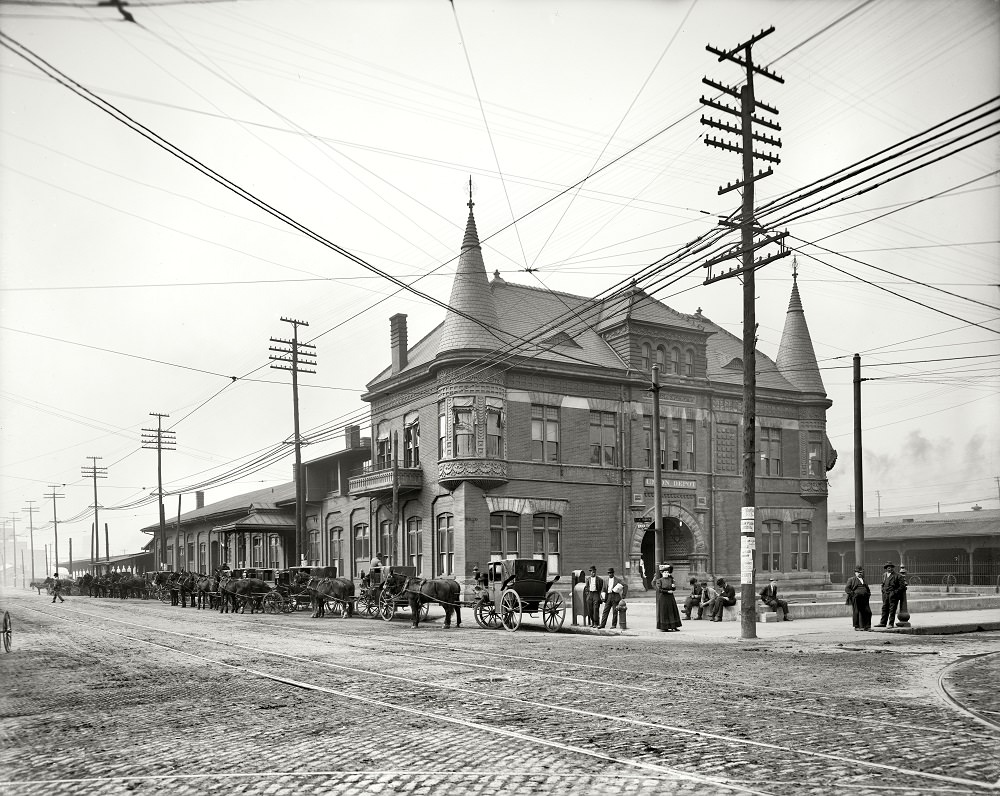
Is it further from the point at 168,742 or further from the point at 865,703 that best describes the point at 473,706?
the point at 865,703

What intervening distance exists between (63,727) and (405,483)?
2891cm

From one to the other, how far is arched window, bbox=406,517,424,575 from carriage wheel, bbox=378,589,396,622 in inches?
396

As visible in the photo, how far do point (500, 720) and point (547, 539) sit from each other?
1111 inches

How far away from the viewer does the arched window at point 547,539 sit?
37.6 meters

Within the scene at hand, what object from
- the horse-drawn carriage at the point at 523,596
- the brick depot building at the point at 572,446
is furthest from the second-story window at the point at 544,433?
the horse-drawn carriage at the point at 523,596

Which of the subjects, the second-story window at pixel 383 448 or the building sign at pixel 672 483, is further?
the second-story window at pixel 383 448

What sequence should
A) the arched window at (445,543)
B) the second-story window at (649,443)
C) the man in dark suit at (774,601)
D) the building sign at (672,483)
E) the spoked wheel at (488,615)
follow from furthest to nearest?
the second-story window at (649,443) → the building sign at (672,483) → the arched window at (445,543) → the man in dark suit at (774,601) → the spoked wheel at (488,615)

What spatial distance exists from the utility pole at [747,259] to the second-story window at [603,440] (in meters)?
18.4

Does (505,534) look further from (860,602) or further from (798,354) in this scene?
(798,354)

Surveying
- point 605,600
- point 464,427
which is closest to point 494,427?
point 464,427

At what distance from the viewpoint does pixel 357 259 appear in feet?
61.0

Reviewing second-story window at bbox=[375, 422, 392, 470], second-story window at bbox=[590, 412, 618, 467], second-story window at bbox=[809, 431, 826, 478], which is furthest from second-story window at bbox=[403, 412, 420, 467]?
second-story window at bbox=[809, 431, 826, 478]

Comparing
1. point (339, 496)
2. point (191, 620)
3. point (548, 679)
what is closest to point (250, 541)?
point (339, 496)

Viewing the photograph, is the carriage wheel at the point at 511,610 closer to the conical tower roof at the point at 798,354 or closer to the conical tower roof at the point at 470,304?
the conical tower roof at the point at 470,304
